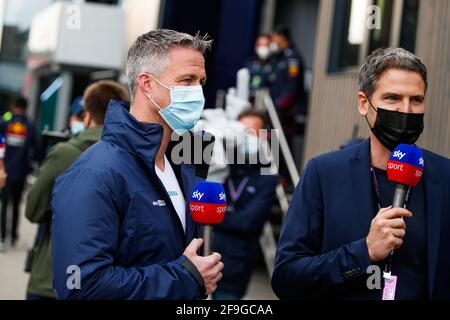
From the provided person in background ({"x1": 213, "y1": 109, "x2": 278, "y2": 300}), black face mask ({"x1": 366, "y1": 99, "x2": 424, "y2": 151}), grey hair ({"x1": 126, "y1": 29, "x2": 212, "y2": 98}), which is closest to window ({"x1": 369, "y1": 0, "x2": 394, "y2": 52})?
person in background ({"x1": 213, "y1": 109, "x2": 278, "y2": 300})

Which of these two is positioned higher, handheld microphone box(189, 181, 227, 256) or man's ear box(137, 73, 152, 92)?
man's ear box(137, 73, 152, 92)

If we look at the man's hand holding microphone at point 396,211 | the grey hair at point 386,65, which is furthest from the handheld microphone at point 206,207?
the grey hair at point 386,65

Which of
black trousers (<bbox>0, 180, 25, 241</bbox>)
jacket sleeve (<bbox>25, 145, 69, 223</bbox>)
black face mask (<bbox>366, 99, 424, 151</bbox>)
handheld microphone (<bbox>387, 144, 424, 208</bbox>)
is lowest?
black trousers (<bbox>0, 180, 25, 241</bbox>)

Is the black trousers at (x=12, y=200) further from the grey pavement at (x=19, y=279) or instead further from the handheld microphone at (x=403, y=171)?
the handheld microphone at (x=403, y=171)

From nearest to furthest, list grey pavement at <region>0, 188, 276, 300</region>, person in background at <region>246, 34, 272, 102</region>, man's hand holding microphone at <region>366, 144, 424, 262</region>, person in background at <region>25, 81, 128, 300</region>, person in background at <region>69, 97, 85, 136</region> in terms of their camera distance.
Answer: man's hand holding microphone at <region>366, 144, 424, 262</region>, person in background at <region>25, 81, 128, 300</region>, person in background at <region>69, 97, 85, 136</region>, grey pavement at <region>0, 188, 276, 300</region>, person in background at <region>246, 34, 272, 102</region>

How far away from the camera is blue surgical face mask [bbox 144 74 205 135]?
10.1ft

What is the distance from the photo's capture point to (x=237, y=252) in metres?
6.82

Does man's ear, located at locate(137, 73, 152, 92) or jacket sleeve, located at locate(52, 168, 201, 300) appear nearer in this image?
jacket sleeve, located at locate(52, 168, 201, 300)

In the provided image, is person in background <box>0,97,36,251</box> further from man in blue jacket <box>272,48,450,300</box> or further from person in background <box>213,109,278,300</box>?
man in blue jacket <box>272,48,450,300</box>

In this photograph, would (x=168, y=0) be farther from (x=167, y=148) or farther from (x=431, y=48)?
(x=167, y=148)

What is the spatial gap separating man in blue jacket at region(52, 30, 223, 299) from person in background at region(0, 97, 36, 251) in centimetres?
924

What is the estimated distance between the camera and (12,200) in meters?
12.1

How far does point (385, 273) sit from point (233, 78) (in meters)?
13.0

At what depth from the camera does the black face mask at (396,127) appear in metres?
3.34
